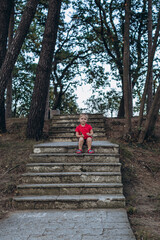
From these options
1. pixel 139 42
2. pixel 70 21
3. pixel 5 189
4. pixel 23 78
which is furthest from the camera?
pixel 23 78

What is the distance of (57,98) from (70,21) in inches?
277

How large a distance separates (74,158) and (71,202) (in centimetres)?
154

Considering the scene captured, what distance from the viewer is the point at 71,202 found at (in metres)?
4.80

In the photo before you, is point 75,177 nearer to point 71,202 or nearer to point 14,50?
point 71,202

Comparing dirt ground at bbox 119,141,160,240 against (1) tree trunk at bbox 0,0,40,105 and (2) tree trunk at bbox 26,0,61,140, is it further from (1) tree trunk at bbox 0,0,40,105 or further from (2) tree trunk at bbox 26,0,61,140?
(1) tree trunk at bbox 0,0,40,105

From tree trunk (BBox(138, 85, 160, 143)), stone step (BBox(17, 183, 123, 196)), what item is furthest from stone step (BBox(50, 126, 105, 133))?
stone step (BBox(17, 183, 123, 196))

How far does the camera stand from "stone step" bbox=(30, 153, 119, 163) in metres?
6.15

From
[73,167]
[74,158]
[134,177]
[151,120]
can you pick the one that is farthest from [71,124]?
[73,167]

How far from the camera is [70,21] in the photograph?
60.3ft

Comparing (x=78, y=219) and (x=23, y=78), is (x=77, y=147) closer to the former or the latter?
(x=78, y=219)

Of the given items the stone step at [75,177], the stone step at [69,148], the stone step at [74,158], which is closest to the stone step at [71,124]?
the stone step at [69,148]

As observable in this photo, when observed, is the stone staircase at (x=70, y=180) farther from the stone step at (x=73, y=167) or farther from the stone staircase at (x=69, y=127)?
the stone staircase at (x=69, y=127)

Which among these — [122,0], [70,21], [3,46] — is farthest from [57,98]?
[3,46]

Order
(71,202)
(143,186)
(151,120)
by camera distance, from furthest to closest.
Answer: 1. (151,120)
2. (143,186)
3. (71,202)
